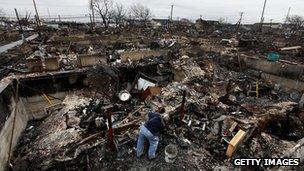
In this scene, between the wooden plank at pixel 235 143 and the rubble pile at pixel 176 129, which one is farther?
the rubble pile at pixel 176 129

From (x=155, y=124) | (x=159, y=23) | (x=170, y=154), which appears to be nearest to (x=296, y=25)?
(x=159, y=23)

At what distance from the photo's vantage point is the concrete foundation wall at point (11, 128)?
237 inches

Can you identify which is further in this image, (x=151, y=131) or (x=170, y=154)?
(x=170, y=154)

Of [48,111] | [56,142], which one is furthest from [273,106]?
Answer: [48,111]

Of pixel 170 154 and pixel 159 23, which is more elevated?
pixel 159 23

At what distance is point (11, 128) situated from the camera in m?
7.17

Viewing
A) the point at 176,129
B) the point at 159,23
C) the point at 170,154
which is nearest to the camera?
the point at 170,154

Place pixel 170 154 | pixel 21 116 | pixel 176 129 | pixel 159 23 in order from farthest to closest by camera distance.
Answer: pixel 159 23 < pixel 21 116 < pixel 176 129 < pixel 170 154

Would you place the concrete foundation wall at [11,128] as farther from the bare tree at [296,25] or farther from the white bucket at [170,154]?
the bare tree at [296,25]

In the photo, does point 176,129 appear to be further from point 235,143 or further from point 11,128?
point 11,128

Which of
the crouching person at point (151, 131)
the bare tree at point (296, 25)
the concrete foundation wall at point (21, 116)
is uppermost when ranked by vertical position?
the bare tree at point (296, 25)

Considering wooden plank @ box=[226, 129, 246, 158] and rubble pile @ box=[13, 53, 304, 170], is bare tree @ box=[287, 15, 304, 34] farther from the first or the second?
wooden plank @ box=[226, 129, 246, 158]

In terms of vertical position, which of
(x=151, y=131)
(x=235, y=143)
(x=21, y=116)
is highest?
(x=151, y=131)

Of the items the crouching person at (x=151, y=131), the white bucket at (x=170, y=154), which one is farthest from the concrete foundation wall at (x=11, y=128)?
the white bucket at (x=170, y=154)
